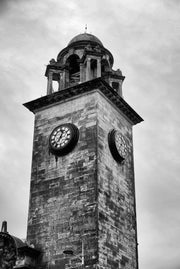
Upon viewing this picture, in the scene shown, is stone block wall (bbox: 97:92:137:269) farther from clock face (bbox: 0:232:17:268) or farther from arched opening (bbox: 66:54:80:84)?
clock face (bbox: 0:232:17:268)

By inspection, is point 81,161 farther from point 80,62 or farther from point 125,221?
point 80,62

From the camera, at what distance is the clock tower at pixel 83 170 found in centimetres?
2006

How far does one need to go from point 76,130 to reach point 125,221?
16.8ft

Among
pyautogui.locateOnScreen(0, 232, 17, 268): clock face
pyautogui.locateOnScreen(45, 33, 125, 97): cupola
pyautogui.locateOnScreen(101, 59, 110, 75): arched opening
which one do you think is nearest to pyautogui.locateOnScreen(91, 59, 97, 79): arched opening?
pyautogui.locateOnScreen(45, 33, 125, 97): cupola

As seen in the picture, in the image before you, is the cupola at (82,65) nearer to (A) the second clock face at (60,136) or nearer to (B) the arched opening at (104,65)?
(B) the arched opening at (104,65)

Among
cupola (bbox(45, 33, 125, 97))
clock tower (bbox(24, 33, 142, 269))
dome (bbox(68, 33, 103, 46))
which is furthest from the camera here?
dome (bbox(68, 33, 103, 46))

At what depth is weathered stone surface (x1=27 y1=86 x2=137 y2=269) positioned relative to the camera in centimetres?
1998

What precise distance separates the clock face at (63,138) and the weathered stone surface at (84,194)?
0.29 m

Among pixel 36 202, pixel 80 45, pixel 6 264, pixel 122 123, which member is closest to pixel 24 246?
pixel 6 264

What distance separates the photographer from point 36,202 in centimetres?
2225

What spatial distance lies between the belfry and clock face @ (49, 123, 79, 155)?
0.05m

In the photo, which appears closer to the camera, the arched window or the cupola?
the cupola

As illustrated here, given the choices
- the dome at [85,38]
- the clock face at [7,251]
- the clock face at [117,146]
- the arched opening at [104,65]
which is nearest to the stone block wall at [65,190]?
the clock face at [117,146]

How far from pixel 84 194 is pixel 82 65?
26.0 ft
